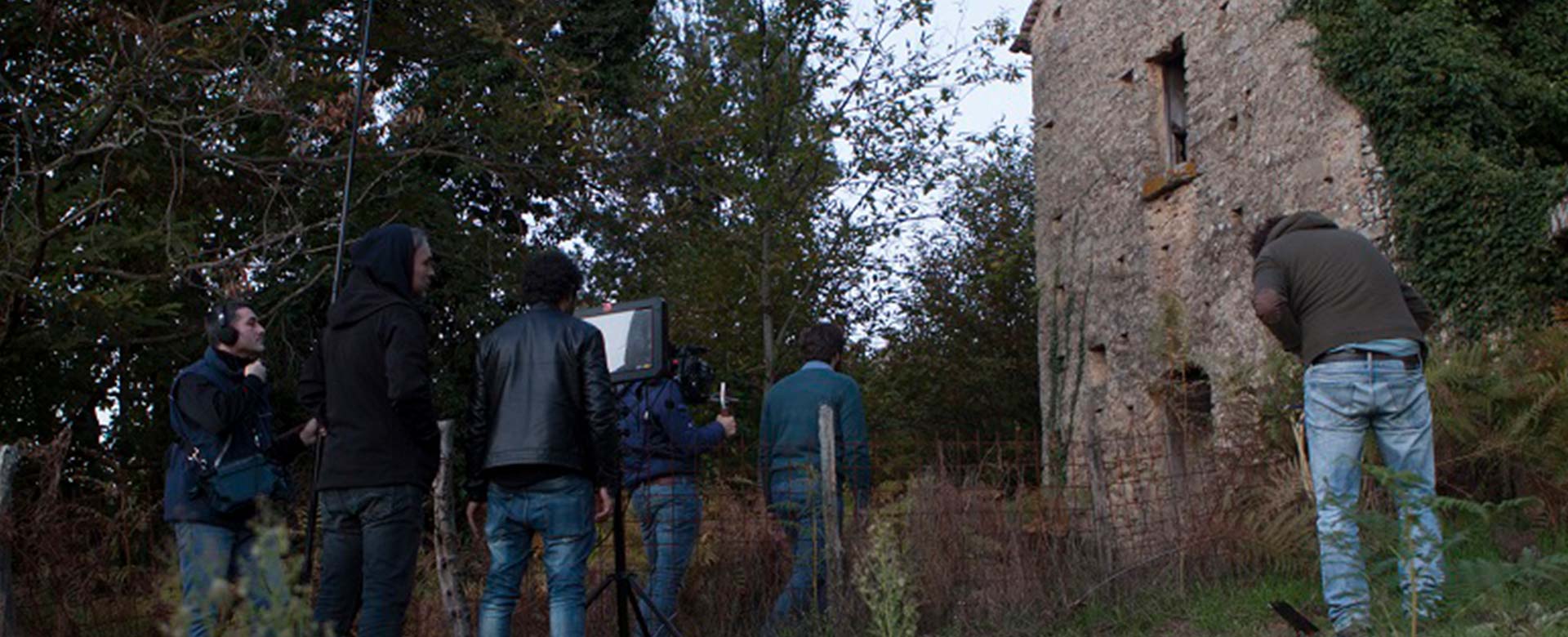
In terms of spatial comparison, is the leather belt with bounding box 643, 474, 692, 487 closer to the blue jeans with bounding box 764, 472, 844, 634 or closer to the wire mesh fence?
the wire mesh fence

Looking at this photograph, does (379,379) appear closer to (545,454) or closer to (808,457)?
(545,454)

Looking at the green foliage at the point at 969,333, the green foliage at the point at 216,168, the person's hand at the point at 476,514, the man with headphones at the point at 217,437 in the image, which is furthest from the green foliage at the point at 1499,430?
the green foliage at the point at 969,333

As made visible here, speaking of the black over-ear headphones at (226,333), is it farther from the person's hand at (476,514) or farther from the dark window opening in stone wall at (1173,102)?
the dark window opening in stone wall at (1173,102)

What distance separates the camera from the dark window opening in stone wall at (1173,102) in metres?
14.0

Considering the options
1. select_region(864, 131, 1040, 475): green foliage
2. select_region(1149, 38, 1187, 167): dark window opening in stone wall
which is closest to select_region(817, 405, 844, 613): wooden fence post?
select_region(1149, 38, 1187, 167): dark window opening in stone wall

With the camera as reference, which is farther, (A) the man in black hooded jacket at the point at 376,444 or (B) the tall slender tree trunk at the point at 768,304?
(B) the tall slender tree trunk at the point at 768,304

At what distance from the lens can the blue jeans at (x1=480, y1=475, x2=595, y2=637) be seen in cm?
491

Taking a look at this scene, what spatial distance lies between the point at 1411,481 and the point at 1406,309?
4.24ft

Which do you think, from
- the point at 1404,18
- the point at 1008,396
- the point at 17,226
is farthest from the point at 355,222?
the point at 1008,396

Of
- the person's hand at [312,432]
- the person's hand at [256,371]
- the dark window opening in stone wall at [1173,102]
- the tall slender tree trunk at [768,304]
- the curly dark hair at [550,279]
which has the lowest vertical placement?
the person's hand at [312,432]

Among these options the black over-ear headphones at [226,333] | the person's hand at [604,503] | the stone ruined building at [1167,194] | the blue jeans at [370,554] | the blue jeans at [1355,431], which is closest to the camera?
the blue jeans at [370,554]

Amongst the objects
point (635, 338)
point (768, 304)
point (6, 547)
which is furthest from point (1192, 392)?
point (6, 547)

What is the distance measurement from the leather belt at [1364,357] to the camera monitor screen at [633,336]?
8.30 feet

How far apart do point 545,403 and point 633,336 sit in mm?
870
